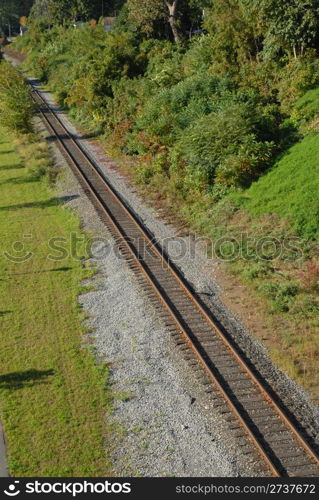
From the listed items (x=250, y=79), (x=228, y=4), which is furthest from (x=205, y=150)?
(x=228, y=4)

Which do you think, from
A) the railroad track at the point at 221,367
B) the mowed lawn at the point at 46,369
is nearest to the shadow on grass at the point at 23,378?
the mowed lawn at the point at 46,369

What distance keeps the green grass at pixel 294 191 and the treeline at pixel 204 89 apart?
41.5 inches

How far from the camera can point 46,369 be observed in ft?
48.0

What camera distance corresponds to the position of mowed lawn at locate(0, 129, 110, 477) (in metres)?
11.8

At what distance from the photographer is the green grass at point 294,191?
64.4 feet

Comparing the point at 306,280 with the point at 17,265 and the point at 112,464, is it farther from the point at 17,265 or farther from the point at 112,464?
the point at 17,265

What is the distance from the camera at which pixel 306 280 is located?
17312mm

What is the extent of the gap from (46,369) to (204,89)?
21.5m

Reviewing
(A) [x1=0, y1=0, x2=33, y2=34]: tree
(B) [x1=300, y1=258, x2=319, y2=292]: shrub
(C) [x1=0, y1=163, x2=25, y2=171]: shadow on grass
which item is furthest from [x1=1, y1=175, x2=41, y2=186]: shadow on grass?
(A) [x1=0, y1=0, x2=33, y2=34]: tree

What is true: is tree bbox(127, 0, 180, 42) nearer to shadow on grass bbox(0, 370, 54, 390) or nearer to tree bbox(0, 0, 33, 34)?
shadow on grass bbox(0, 370, 54, 390)

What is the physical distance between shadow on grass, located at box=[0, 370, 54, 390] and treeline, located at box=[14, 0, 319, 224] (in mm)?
12762

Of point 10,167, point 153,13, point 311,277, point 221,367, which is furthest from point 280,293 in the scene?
point 153,13

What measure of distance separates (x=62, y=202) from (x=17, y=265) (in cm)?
722

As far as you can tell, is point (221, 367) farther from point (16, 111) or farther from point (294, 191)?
point (16, 111)
